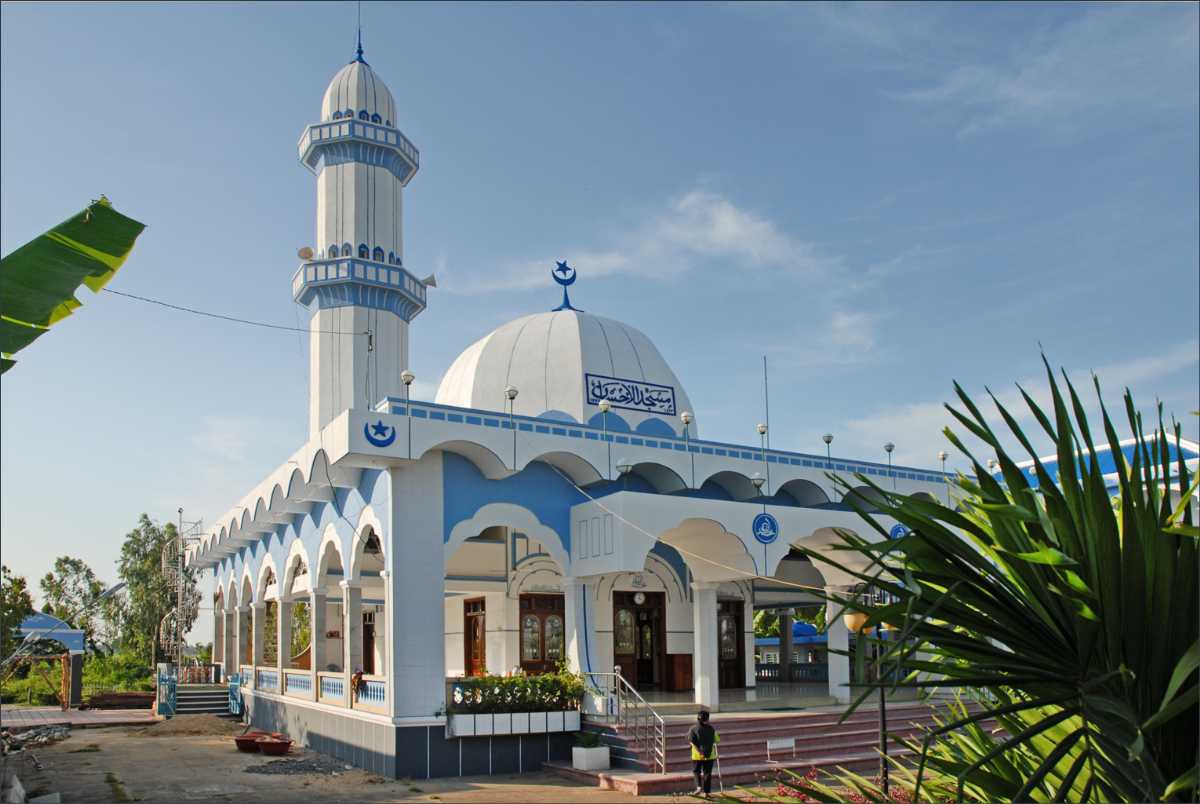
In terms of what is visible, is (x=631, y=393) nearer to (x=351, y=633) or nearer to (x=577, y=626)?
(x=577, y=626)

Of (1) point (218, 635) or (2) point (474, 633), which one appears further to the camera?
(1) point (218, 635)

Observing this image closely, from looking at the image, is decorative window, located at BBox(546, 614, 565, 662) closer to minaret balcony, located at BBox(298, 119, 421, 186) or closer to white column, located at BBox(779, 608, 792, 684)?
white column, located at BBox(779, 608, 792, 684)

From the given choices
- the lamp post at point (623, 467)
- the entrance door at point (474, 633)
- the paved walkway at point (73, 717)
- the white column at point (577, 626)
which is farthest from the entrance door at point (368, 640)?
the lamp post at point (623, 467)

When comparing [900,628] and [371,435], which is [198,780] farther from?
[900,628]

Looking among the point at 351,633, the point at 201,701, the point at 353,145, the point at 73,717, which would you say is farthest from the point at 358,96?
the point at 73,717

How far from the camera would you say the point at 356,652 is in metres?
15.6

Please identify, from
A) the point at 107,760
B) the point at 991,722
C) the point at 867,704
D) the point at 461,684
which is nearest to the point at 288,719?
the point at 107,760

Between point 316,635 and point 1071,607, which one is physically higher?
point 1071,607

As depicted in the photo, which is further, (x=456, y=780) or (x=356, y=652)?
(x=356, y=652)

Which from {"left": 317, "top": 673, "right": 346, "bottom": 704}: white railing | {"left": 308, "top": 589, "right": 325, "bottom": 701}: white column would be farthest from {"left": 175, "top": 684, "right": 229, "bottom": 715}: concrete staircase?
{"left": 317, "top": 673, "right": 346, "bottom": 704}: white railing

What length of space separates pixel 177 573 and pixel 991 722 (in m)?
25.8

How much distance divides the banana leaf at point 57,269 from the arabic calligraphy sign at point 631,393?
12005 millimetres

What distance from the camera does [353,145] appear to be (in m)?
21.2

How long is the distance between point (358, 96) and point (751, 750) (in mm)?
14752
